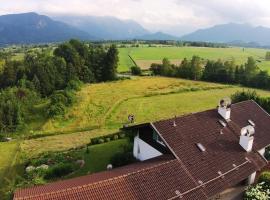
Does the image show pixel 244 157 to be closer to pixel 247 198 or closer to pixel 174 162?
pixel 247 198

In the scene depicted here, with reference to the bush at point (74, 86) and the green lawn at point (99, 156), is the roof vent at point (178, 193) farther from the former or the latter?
the bush at point (74, 86)

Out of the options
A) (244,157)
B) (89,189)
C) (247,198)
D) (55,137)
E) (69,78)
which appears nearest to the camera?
(89,189)

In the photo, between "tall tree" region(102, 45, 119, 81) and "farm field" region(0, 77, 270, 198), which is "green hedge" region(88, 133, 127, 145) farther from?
"tall tree" region(102, 45, 119, 81)

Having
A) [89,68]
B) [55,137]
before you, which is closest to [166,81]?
[89,68]

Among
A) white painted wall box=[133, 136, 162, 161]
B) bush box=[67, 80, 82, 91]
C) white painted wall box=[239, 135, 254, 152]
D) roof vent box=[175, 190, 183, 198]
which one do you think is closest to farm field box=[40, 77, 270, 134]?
bush box=[67, 80, 82, 91]

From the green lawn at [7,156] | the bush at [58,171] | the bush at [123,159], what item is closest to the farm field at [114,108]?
the green lawn at [7,156]

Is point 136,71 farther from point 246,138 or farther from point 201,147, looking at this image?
point 201,147
